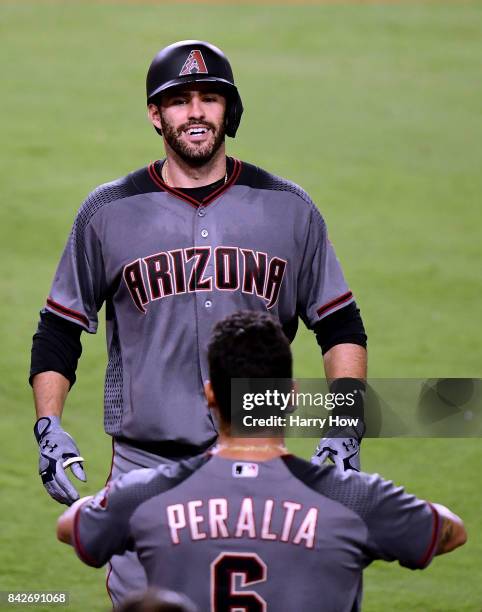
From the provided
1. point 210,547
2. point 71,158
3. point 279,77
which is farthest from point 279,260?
point 279,77

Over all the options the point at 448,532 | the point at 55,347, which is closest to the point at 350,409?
the point at 55,347

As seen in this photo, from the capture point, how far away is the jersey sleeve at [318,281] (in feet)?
14.1

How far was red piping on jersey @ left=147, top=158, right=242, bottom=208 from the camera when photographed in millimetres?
4301

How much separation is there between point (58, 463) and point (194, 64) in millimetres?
1342

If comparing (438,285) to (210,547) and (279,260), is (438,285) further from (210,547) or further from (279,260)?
(210,547)

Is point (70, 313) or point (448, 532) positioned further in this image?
point (70, 313)

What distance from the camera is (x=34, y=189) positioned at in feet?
42.6

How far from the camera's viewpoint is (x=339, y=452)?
3.92m

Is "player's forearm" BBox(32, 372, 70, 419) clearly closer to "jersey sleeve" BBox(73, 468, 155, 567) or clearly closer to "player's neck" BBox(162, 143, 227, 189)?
"player's neck" BBox(162, 143, 227, 189)

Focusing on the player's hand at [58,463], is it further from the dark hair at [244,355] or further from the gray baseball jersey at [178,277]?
the dark hair at [244,355]

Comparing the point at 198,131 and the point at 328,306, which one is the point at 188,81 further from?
the point at 328,306

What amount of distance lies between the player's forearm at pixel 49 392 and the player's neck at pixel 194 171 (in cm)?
74
